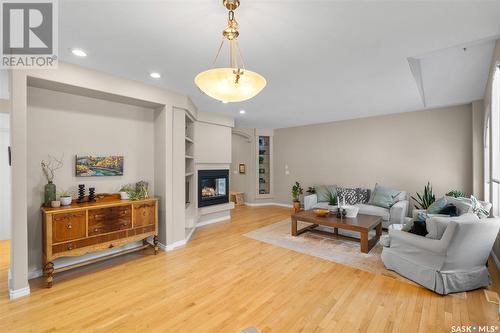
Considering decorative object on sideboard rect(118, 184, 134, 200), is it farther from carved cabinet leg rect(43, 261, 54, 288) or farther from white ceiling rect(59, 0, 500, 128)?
white ceiling rect(59, 0, 500, 128)

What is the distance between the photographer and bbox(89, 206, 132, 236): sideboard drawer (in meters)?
2.95

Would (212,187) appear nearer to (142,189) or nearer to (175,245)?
(175,245)

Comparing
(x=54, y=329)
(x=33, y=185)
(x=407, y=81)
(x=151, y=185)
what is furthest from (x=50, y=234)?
(x=407, y=81)

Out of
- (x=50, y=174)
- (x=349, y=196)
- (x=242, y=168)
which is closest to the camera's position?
(x=50, y=174)

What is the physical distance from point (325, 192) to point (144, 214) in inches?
179

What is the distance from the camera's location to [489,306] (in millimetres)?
2238

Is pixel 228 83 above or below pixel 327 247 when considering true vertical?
above

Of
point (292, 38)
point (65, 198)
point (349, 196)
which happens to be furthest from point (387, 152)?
point (65, 198)

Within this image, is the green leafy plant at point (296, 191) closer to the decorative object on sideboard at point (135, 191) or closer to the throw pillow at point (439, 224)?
the throw pillow at point (439, 224)

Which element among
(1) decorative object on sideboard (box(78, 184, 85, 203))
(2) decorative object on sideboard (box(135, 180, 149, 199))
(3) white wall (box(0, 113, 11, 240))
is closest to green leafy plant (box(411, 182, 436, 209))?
(2) decorative object on sideboard (box(135, 180, 149, 199))

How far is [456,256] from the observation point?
95.5 inches

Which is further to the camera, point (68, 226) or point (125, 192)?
point (125, 192)

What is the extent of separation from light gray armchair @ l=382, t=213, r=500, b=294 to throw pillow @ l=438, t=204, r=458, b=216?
797mm

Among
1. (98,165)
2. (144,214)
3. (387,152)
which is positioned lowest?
(144,214)
